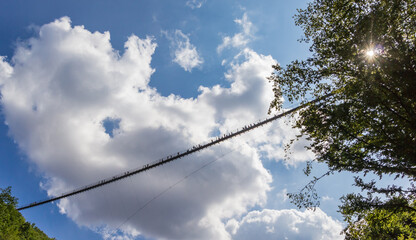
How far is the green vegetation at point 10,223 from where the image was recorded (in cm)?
2900

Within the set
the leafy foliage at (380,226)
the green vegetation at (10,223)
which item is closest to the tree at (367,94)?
the leafy foliage at (380,226)

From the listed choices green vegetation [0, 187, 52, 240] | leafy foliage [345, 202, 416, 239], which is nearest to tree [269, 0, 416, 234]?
leafy foliage [345, 202, 416, 239]

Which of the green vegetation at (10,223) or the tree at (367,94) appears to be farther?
the green vegetation at (10,223)

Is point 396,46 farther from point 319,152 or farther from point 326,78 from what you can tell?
point 319,152

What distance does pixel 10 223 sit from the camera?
1266 inches

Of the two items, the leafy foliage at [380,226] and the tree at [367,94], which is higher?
the tree at [367,94]

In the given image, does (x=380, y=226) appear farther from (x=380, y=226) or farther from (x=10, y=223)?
(x=10, y=223)

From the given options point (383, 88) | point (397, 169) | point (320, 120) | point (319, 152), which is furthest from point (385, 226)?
point (383, 88)

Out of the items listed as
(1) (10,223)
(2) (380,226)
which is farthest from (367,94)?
(1) (10,223)

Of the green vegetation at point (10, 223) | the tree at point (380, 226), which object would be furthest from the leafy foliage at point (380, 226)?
the green vegetation at point (10, 223)

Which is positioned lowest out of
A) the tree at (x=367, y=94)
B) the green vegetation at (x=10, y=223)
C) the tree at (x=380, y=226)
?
the tree at (x=380, y=226)

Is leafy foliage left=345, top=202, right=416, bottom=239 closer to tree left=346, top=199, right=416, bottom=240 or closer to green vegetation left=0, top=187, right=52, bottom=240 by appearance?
tree left=346, top=199, right=416, bottom=240

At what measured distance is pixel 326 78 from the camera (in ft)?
37.3

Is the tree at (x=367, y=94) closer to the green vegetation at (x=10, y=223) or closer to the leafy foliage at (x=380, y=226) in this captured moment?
the leafy foliage at (x=380, y=226)
